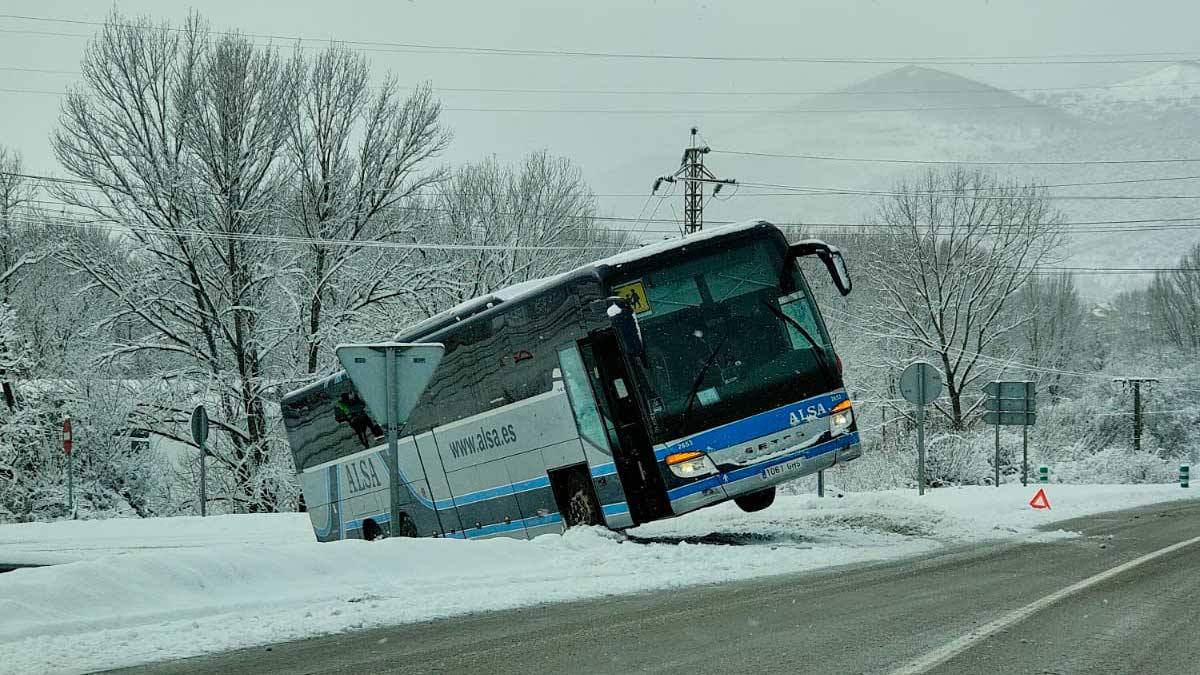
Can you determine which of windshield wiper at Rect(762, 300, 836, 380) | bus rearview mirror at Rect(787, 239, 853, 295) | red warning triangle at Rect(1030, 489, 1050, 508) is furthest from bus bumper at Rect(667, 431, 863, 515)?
red warning triangle at Rect(1030, 489, 1050, 508)

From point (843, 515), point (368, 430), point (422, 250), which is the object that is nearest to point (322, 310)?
point (422, 250)

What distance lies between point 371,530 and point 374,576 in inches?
390

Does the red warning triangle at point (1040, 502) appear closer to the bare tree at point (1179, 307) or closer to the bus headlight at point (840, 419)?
the bus headlight at point (840, 419)

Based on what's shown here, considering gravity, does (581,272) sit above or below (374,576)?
above

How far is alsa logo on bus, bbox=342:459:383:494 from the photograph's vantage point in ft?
63.4

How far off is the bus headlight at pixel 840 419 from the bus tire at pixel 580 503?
9.41 ft

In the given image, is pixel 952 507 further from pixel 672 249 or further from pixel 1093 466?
pixel 1093 466

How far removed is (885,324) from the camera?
56.7 meters

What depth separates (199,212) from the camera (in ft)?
109

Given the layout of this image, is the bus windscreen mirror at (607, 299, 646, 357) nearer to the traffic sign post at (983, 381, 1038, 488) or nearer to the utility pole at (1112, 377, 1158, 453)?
the traffic sign post at (983, 381, 1038, 488)

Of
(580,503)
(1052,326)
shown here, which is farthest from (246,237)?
(1052,326)

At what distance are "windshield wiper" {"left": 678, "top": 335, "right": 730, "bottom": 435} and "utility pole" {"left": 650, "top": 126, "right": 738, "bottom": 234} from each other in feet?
89.4

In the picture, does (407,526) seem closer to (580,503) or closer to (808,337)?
(580,503)

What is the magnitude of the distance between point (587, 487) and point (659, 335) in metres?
2.07
